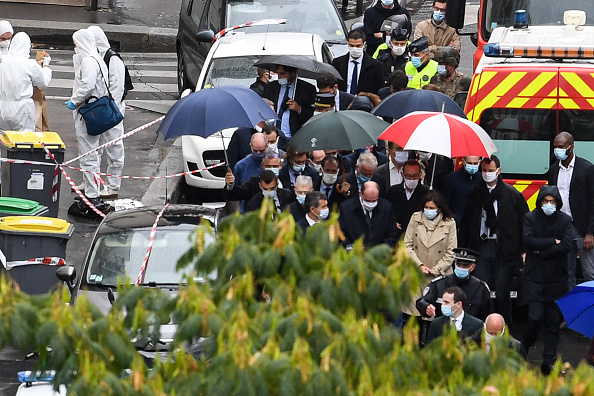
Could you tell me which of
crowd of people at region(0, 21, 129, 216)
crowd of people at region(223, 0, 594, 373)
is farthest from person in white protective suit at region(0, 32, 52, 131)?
crowd of people at region(223, 0, 594, 373)

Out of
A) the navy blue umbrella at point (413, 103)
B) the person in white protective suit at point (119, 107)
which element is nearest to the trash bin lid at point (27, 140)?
the person in white protective suit at point (119, 107)

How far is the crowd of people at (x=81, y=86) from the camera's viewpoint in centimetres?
1266

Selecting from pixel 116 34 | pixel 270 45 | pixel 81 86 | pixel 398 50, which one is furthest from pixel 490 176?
pixel 116 34

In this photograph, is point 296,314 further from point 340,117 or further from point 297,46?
point 297,46

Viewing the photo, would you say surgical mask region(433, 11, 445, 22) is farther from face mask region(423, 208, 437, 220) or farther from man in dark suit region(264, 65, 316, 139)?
face mask region(423, 208, 437, 220)

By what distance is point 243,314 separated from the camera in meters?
4.08

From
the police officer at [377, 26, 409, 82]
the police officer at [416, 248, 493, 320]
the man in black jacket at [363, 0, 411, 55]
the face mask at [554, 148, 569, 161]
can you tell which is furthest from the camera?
the man in black jacket at [363, 0, 411, 55]

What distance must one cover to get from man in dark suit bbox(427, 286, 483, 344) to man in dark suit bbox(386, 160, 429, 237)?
5.11 ft

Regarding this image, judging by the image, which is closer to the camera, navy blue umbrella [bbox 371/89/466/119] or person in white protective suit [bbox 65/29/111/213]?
navy blue umbrella [bbox 371/89/466/119]

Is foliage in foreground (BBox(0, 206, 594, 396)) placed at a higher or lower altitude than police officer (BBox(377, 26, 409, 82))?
higher

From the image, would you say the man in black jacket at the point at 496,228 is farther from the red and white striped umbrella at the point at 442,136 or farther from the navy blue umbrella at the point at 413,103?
the navy blue umbrella at the point at 413,103

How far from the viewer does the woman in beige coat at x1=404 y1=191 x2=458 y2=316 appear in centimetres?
941

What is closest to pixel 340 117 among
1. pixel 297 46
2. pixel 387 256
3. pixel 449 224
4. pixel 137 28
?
pixel 449 224

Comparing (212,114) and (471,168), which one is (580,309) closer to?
(471,168)
